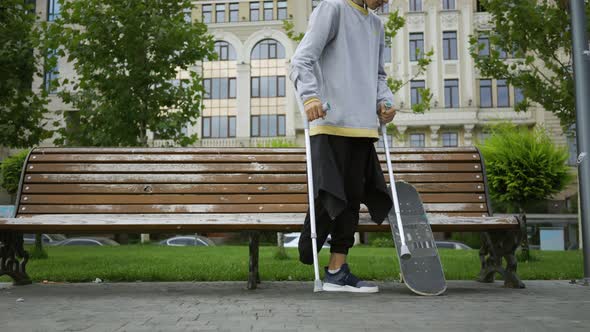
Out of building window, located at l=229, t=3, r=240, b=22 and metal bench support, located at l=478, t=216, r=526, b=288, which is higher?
building window, located at l=229, t=3, r=240, b=22

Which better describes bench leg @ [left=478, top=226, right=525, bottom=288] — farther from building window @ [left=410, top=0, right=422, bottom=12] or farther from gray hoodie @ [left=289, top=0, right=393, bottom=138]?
building window @ [left=410, top=0, right=422, bottom=12]

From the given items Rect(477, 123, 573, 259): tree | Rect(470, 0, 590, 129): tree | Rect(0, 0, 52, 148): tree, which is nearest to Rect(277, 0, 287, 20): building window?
Rect(477, 123, 573, 259): tree

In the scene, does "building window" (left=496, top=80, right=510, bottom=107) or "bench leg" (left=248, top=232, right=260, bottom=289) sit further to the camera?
"building window" (left=496, top=80, right=510, bottom=107)

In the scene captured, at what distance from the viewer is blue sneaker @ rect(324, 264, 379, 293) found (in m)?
4.48

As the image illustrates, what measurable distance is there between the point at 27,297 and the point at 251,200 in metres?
1.88

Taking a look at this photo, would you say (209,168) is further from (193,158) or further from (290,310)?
(290,310)

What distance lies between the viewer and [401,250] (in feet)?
13.5

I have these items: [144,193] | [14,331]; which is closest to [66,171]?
[144,193]

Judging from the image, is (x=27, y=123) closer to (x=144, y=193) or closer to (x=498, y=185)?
(x=144, y=193)

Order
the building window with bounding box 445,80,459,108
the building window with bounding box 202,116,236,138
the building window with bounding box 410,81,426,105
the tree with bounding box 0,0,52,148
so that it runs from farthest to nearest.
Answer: the building window with bounding box 202,116,236,138 < the building window with bounding box 445,80,459,108 < the building window with bounding box 410,81,426,105 < the tree with bounding box 0,0,52,148

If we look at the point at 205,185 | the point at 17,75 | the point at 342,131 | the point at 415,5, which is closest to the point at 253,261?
the point at 205,185

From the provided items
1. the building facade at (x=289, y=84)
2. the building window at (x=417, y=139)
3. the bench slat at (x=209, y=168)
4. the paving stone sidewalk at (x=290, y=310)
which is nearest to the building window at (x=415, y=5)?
the building facade at (x=289, y=84)

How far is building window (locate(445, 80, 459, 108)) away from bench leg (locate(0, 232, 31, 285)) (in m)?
40.1

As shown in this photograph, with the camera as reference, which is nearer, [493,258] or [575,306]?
[575,306]
